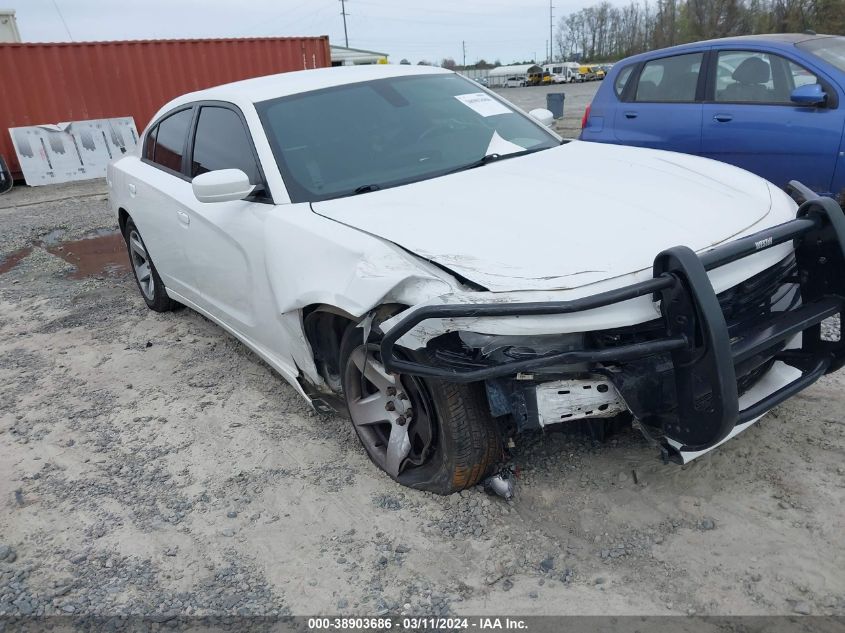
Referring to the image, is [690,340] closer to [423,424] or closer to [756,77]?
[423,424]

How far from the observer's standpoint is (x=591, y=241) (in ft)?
7.79

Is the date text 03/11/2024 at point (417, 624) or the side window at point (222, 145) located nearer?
the date text 03/11/2024 at point (417, 624)

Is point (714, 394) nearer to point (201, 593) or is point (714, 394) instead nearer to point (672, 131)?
point (201, 593)

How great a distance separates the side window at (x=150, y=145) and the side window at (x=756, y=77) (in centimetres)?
439

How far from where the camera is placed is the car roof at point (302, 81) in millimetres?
3598

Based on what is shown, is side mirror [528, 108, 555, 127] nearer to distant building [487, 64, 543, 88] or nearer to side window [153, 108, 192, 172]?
side window [153, 108, 192, 172]

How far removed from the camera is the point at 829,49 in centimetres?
530

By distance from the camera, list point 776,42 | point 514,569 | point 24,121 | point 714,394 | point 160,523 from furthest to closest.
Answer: point 24,121, point 776,42, point 160,523, point 514,569, point 714,394

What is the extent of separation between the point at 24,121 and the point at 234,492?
42.5ft

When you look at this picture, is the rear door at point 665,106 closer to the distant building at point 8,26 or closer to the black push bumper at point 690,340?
the black push bumper at point 690,340

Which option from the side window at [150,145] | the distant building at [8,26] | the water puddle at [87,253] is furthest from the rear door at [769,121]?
the distant building at [8,26]

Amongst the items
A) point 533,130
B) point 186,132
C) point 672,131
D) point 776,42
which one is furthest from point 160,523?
point 776,42

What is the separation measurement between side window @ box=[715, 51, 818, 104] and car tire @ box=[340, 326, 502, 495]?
420 cm

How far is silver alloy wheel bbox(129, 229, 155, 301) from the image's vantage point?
5.07 m
